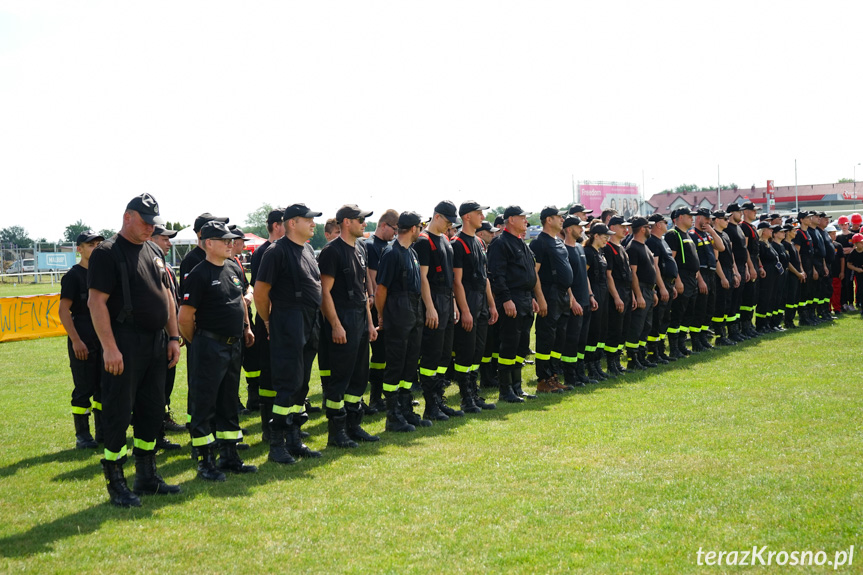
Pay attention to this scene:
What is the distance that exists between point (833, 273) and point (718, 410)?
1334cm

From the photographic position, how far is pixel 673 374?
11.8 metres

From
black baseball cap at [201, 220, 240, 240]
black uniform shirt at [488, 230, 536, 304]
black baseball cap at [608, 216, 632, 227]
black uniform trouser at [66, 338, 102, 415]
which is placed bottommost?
black uniform trouser at [66, 338, 102, 415]

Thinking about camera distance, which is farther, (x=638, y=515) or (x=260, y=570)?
(x=638, y=515)

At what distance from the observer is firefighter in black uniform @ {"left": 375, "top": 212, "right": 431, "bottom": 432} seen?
8.58m

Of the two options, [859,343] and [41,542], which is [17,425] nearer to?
[41,542]

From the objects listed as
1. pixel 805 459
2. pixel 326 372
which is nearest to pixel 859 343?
pixel 805 459

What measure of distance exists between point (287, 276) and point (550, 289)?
4.92 meters

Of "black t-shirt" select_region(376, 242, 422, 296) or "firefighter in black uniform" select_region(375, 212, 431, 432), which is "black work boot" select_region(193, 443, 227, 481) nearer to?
"firefighter in black uniform" select_region(375, 212, 431, 432)

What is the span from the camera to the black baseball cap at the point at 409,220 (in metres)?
8.53

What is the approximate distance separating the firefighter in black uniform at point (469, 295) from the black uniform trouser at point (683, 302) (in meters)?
5.42

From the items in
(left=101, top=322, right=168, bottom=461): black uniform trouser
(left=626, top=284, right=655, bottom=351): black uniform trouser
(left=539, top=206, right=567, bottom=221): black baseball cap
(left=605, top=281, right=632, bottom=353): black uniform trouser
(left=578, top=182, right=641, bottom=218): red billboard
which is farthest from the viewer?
(left=578, top=182, right=641, bottom=218): red billboard

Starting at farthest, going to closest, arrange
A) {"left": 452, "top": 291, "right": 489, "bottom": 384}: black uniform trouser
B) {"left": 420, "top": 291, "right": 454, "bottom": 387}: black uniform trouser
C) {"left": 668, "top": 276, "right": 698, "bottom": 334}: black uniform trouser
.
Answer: {"left": 668, "top": 276, "right": 698, "bottom": 334}: black uniform trouser, {"left": 452, "top": 291, "right": 489, "bottom": 384}: black uniform trouser, {"left": 420, "top": 291, "right": 454, "bottom": 387}: black uniform trouser

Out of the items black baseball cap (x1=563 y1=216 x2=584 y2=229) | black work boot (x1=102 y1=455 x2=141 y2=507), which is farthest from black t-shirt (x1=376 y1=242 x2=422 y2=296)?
black baseball cap (x1=563 y1=216 x2=584 y2=229)

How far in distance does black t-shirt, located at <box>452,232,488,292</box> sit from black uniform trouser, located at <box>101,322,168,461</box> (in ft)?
13.7
